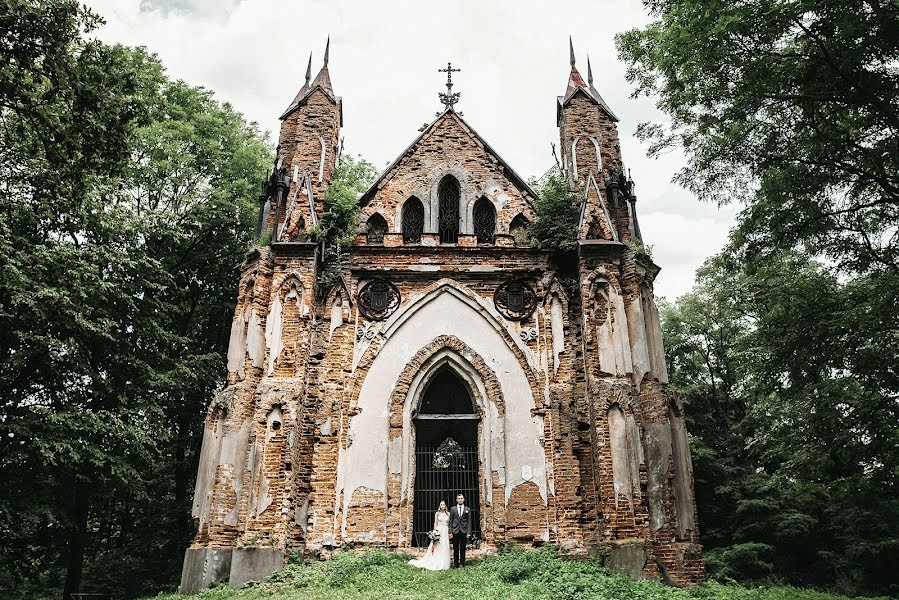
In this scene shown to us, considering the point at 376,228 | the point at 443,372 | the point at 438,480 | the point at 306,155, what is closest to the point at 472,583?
the point at 438,480

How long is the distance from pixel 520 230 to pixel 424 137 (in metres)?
3.52

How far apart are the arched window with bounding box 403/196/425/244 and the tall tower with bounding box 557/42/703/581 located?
11.3 ft

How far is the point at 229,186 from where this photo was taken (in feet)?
60.5

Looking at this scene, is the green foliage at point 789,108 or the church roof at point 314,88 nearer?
the green foliage at point 789,108

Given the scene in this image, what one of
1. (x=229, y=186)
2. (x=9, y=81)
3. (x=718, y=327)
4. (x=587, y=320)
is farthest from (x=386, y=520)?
(x=718, y=327)

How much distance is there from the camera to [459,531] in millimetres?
11305

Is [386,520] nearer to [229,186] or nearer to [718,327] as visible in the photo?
[229,186]

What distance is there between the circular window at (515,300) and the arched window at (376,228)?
2.92m

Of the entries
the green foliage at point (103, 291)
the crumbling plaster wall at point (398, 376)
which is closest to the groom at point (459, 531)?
the crumbling plaster wall at point (398, 376)

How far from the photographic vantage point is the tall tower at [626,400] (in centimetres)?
1089

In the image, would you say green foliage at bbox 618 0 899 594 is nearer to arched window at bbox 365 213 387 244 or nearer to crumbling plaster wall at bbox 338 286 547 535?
crumbling plaster wall at bbox 338 286 547 535

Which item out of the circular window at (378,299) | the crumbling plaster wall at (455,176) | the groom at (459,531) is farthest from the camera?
→ the crumbling plaster wall at (455,176)

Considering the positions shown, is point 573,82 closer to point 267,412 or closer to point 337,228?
point 337,228

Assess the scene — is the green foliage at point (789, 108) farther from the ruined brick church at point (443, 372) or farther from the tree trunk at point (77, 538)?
the tree trunk at point (77, 538)
